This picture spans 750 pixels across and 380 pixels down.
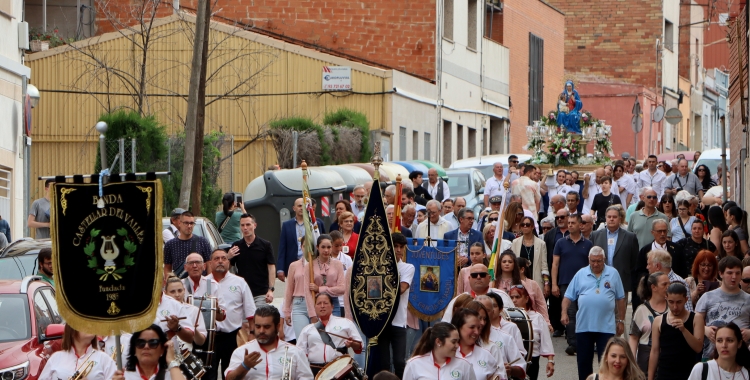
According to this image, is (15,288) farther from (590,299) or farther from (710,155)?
(710,155)

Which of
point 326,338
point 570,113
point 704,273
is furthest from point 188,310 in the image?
point 570,113

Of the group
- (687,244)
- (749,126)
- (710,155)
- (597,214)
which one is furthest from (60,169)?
(687,244)

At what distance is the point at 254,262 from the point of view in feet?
53.7

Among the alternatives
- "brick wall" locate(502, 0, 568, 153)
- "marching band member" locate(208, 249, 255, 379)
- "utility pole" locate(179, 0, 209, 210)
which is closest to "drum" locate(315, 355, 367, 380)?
"marching band member" locate(208, 249, 255, 379)

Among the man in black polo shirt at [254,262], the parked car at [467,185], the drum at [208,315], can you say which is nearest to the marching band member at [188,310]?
the drum at [208,315]

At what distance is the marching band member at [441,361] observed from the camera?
10844mm

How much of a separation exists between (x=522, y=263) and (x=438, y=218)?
4354 mm

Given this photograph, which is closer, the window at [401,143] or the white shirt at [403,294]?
the white shirt at [403,294]

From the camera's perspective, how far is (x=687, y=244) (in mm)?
16703

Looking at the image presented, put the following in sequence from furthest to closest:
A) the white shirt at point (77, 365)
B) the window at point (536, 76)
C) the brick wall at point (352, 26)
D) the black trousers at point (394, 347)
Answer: the window at point (536, 76), the brick wall at point (352, 26), the black trousers at point (394, 347), the white shirt at point (77, 365)

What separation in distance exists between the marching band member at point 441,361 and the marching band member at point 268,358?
3.07 feet

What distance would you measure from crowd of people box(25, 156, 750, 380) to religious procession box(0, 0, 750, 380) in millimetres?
26

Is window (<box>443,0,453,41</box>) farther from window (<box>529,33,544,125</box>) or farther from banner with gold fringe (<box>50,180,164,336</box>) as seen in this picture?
banner with gold fringe (<box>50,180,164,336</box>)

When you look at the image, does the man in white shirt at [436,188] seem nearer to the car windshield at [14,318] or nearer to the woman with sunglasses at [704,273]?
the woman with sunglasses at [704,273]
